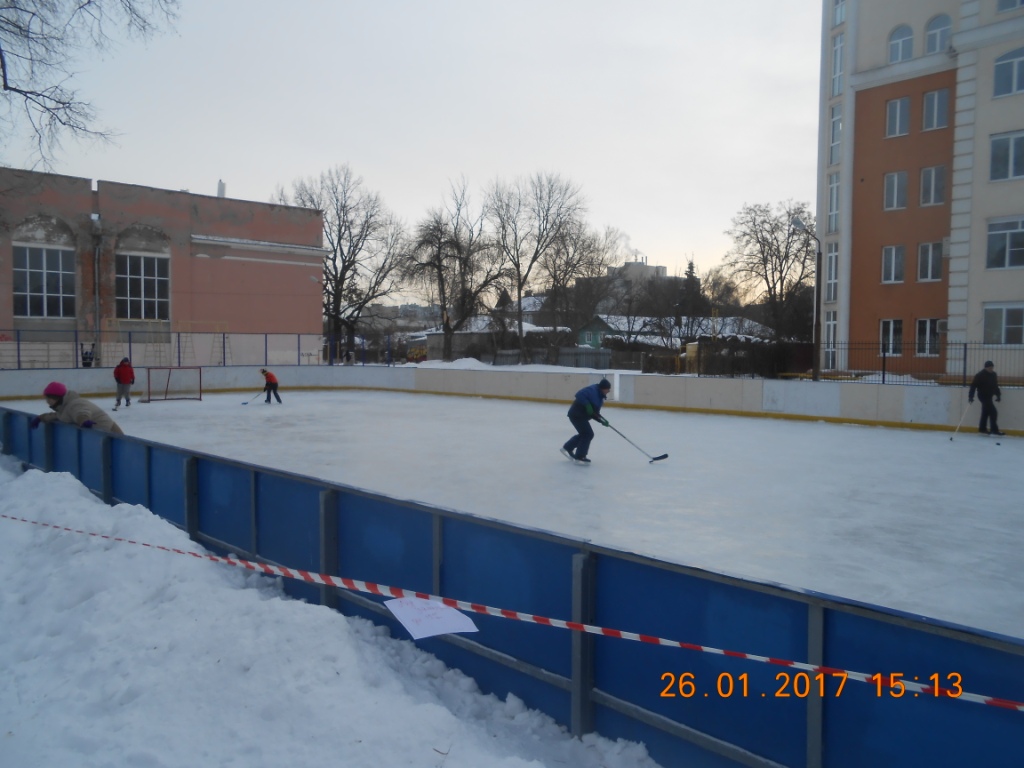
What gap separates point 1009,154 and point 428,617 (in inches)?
1166

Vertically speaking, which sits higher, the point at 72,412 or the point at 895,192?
the point at 895,192

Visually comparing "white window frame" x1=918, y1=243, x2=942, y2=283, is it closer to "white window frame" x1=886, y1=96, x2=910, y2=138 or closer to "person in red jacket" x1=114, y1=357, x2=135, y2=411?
"white window frame" x1=886, y1=96, x2=910, y2=138

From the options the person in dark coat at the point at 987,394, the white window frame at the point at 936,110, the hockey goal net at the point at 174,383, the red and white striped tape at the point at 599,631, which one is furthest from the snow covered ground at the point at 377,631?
the white window frame at the point at 936,110

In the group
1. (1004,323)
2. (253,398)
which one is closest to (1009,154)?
(1004,323)

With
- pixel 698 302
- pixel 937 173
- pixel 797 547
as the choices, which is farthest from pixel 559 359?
pixel 797 547

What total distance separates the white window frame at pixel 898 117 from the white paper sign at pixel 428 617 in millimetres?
32926

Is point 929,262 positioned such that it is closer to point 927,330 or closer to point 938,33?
point 927,330

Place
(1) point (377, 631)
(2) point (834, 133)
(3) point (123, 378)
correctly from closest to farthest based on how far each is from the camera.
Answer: (1) point (377, 631), (3) point (123, 378), (2) point (834, 133)

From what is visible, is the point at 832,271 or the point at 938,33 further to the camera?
the point at 832,271

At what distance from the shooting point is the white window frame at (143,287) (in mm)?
35375

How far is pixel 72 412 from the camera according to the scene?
9844 mm

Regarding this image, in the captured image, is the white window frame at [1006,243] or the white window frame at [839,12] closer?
the white window frame at [1006,243]

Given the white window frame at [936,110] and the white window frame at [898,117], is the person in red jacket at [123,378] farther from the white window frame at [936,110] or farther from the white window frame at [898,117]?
the white window frame at [936,110]

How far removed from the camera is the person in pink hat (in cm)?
979
